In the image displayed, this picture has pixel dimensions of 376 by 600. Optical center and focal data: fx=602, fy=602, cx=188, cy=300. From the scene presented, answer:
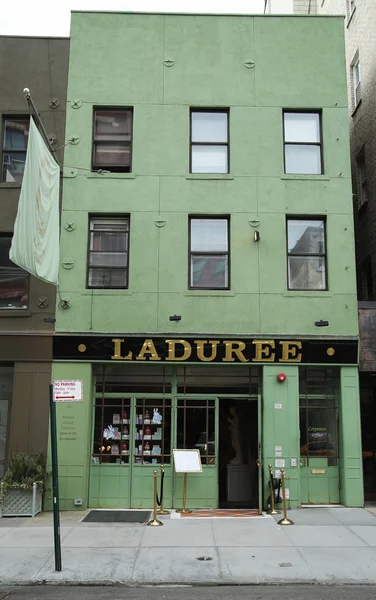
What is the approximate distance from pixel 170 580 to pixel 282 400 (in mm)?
5925

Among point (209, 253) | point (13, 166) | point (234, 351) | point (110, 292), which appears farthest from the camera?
point (13, 166)

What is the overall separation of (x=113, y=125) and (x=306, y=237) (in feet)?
17.8

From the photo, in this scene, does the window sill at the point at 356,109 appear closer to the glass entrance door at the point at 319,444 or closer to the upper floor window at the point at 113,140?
the upper floor window at the point at 113,140

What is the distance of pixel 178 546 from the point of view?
1008 centimetres

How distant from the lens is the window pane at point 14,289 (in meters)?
14.0

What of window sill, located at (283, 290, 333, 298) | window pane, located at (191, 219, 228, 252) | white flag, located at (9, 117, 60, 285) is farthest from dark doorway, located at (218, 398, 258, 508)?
white flag, located at (9, 117, 60, 285)

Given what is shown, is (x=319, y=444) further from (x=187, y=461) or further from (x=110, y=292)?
(x=110, y=292)

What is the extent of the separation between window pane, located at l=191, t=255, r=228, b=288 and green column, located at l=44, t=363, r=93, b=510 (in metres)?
3.20

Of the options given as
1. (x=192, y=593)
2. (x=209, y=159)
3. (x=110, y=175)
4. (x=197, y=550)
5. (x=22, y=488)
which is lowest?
(x=192, y=593)

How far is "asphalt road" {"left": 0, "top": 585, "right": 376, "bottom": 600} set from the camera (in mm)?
7711

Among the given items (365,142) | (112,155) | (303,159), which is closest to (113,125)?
(112,155)

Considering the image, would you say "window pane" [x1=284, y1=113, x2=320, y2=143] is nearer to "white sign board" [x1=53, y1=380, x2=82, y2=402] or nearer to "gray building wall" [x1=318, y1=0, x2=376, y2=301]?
"gray building wall" [x1=318, y1=0, x2=376, y2=301]

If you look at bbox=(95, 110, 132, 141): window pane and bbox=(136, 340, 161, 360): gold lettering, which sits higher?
bbox=(95, 110, 132, 141): window pane

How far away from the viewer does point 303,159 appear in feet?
48.2
